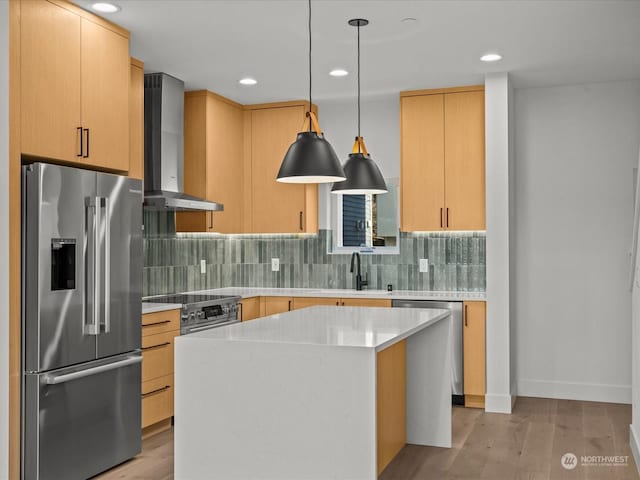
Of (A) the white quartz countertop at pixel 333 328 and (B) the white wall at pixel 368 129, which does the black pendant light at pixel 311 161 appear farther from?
(B) the white wall at pixel 368 129

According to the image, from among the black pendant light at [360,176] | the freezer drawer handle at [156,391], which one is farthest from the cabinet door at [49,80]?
the freezer drawer handle at [156,391]

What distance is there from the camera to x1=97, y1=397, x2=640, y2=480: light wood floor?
3.80m

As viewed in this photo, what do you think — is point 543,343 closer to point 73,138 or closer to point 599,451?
point 599,451

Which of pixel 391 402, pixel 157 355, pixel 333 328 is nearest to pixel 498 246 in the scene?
pixel 391 402

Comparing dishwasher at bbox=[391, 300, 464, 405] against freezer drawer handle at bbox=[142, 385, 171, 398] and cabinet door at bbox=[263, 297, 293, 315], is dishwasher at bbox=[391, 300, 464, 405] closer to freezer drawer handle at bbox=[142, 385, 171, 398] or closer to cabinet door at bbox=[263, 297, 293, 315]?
cabinet door at bbox=[263, 297, 293, 315]

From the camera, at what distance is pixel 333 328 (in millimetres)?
3453

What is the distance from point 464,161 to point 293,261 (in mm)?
1885

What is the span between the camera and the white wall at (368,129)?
6.15 meters

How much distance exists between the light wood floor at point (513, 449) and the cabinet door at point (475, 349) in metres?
0.16

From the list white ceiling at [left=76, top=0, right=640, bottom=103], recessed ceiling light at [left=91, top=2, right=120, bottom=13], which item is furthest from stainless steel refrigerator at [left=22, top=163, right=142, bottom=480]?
white ceiling at [left=76, top=0, right=640, bottom=103]

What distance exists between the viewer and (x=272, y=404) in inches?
121

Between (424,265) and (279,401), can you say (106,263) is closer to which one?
(279,401)

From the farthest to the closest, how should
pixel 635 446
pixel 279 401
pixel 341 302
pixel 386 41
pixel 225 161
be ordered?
pixel 225 161 < pixel 341 302 < pixel 386 41 < pixel 635 446 < pixel 279 401

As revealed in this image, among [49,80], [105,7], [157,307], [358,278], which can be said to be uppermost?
[105,7]
